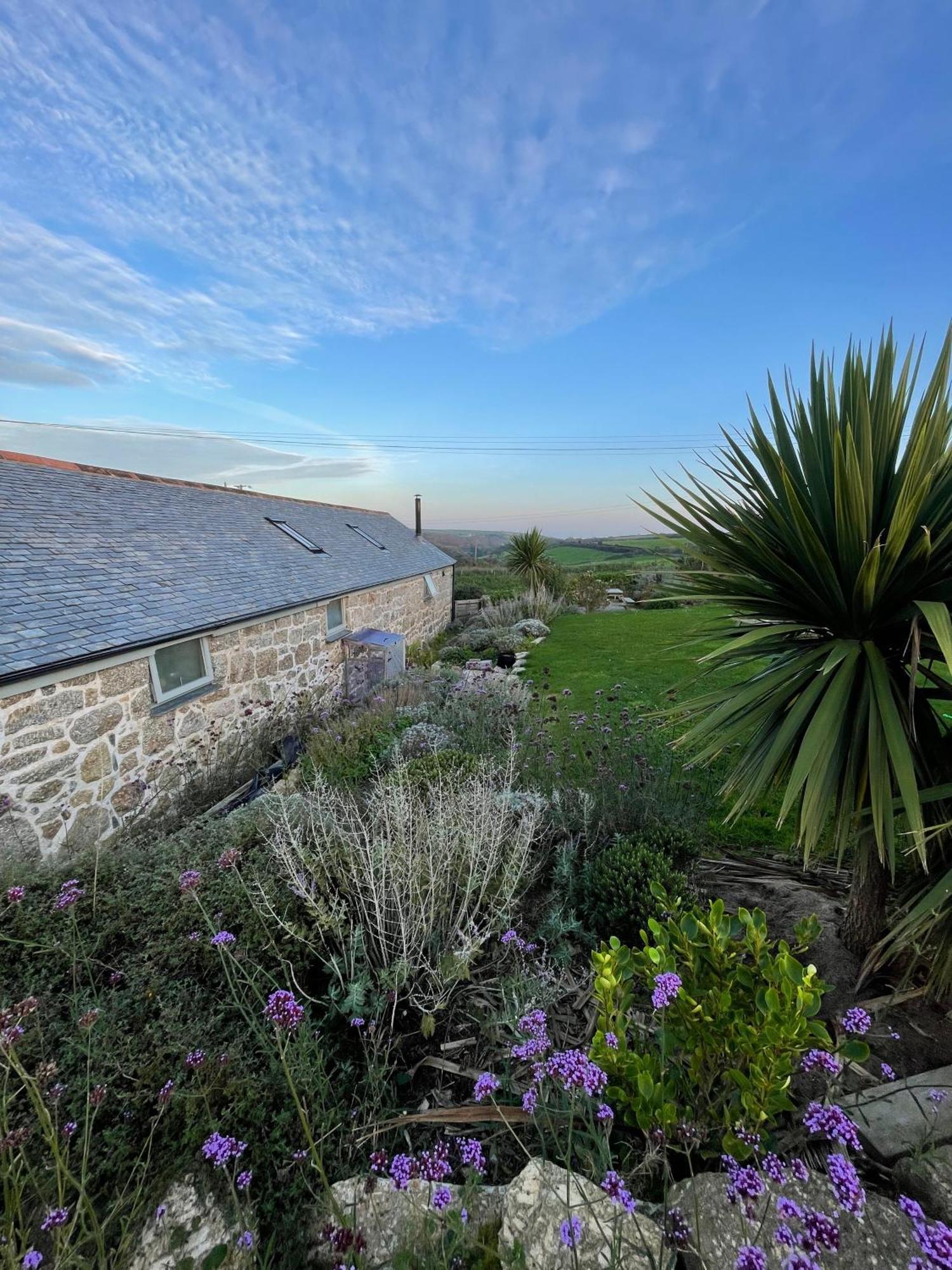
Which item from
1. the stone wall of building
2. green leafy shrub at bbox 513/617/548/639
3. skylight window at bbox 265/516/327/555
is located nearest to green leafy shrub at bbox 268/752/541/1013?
the stone wall of building

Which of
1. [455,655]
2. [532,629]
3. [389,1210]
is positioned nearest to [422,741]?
[389,1210]

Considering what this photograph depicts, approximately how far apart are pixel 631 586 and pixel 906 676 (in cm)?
2230

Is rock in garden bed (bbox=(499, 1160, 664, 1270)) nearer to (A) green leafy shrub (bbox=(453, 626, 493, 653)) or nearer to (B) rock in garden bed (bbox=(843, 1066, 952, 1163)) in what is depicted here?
(B) rock in garden bed (bbox=(843, 1066, 952, 1163))

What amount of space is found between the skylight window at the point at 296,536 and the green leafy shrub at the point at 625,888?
9624 millimetres

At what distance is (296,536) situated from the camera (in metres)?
11.2

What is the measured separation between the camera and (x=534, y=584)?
739 inches

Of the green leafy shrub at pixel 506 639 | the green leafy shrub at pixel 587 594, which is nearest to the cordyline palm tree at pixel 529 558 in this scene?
the green leafy shrub at pixel 587 594

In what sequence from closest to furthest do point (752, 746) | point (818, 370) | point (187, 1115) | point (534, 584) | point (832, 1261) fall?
1. point (832, 1261)
2. point (187, 1115)
3. point (752, 746)
4. point (818, 370)
5. point (534, 584)

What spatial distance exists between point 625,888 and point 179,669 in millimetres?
5429

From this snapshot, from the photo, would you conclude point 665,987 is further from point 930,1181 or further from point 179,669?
point 179,669

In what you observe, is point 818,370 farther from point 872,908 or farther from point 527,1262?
point 527,1262

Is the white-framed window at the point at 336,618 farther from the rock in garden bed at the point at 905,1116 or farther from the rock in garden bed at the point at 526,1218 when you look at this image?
the rock in garden bed at the point at 905,1116

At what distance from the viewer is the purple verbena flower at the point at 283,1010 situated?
1255 millimetres

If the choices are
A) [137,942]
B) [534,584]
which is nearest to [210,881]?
[137,942]
